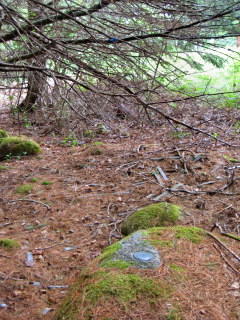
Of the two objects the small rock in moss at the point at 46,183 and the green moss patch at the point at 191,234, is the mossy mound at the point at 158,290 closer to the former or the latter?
the green moss patch at the point at 191,234

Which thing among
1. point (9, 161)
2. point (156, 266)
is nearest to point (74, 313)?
point (156, 266)

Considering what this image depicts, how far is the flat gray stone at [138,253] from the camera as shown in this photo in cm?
251

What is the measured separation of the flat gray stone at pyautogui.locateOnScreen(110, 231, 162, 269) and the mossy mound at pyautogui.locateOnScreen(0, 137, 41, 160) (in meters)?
5.59

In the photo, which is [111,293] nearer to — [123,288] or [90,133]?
[123,288]

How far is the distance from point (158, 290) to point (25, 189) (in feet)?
13.2

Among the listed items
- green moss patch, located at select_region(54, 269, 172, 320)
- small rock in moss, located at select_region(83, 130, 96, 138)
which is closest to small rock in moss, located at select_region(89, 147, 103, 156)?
small rock in moss, located at select_region(83, 130, 96, 138)

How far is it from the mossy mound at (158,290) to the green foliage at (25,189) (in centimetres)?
324

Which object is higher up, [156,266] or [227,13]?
[227,13]

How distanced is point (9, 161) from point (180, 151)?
4106mm

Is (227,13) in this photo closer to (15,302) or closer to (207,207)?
(207,207)

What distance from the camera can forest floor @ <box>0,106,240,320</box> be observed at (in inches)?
130

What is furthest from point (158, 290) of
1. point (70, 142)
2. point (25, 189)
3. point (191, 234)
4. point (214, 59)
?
point (70, 142)

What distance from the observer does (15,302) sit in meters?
2.91

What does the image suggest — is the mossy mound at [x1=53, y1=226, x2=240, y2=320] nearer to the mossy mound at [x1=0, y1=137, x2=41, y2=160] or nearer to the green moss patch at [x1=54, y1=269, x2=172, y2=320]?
the green moss patch at [x1=54, y1=269, x2=172, y2=320]
